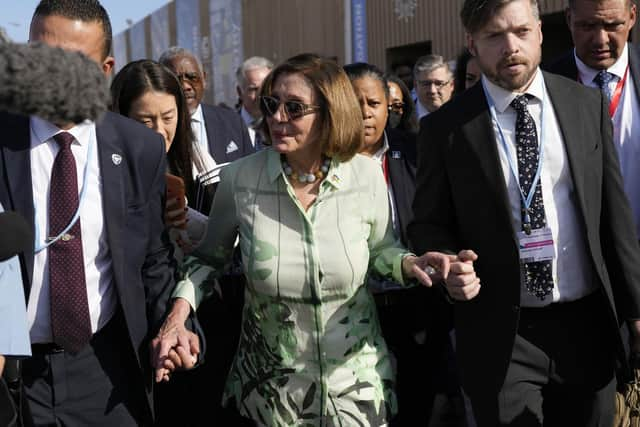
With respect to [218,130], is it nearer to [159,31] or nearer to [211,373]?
[211,373]

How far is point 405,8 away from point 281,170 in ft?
47.0

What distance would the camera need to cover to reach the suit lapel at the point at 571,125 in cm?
275

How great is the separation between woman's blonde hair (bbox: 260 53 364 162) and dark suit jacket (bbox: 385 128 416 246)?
34.2 inches

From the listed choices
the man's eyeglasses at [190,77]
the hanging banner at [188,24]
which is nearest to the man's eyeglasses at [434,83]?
the man's eyeglasses at [190,77]

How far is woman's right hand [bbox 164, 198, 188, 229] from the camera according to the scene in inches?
118

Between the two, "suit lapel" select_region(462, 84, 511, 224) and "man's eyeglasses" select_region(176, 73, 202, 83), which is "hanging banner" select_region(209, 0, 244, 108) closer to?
"man's eyeglasses" select_region(176, 73, 202, 83)

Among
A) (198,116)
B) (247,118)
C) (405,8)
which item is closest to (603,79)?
(198,116)

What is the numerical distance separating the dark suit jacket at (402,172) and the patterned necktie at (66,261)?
169cm

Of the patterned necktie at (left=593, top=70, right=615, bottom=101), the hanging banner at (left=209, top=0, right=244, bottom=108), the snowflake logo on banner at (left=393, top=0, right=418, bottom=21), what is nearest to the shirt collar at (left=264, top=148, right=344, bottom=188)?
the patterned necktie at (left=593, top=70, right=615, bottom=101)

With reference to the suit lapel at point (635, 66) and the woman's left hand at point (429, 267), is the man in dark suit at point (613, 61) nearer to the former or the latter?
the suit lapel at point (635, 66)

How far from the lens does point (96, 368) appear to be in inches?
94.5

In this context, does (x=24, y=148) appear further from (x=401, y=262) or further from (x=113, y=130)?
(x=401, y=262)

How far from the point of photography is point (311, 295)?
8.77ft

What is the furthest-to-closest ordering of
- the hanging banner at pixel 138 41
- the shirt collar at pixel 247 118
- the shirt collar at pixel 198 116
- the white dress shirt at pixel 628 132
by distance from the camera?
the hanging banner at pixel 138 41 → the shirt collar at pixel 247 118 → the shirt collar at pixel 198 116 → the white dress shirt at pixel 628 132
